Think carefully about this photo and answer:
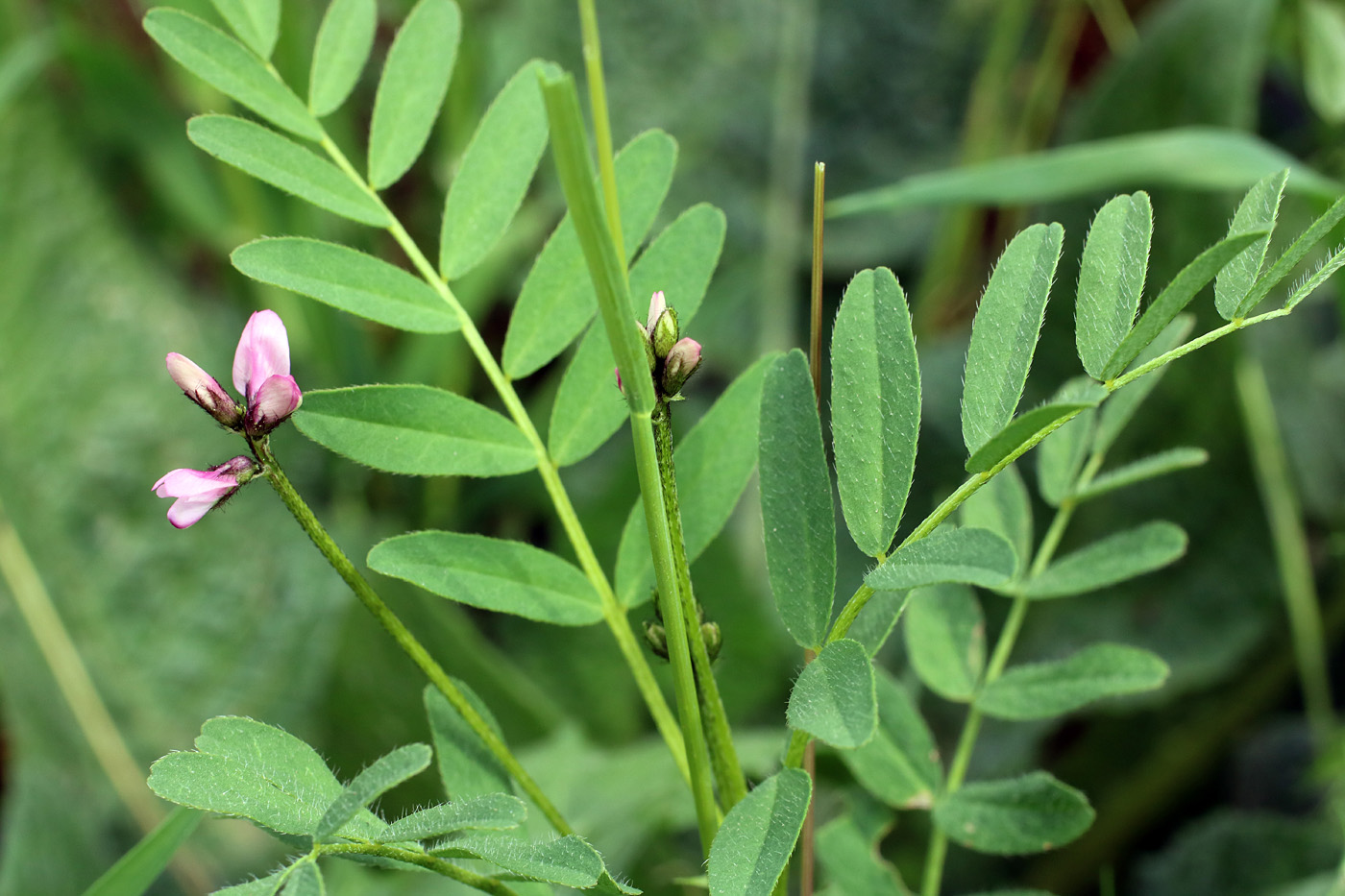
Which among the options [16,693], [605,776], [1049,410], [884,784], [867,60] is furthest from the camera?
[867,60]

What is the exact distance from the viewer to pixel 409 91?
39cm

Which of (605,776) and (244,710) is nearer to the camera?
(605,776)

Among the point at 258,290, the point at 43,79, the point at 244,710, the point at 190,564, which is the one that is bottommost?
the point at 244,710

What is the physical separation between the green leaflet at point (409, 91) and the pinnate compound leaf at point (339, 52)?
14 mm

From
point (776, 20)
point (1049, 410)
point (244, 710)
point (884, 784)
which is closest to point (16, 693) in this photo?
point (244, 710)

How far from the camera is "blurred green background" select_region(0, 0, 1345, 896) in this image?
79cm

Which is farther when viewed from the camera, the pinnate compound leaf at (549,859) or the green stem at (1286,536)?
the green stem at (1286,536)

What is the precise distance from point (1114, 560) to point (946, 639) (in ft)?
0.23

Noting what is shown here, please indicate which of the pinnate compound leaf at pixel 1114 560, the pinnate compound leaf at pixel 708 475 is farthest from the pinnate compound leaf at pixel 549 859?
the pinnate compound leaf at pixel 1114 560

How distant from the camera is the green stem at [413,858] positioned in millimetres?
261

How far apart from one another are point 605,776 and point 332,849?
0.44m

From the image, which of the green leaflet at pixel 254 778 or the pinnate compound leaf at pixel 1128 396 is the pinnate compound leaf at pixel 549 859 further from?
the pinnate compound leaf at pixel 1128 396

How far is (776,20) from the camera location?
1.11 meters

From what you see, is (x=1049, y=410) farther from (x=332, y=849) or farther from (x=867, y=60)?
(x=867, y=60)
